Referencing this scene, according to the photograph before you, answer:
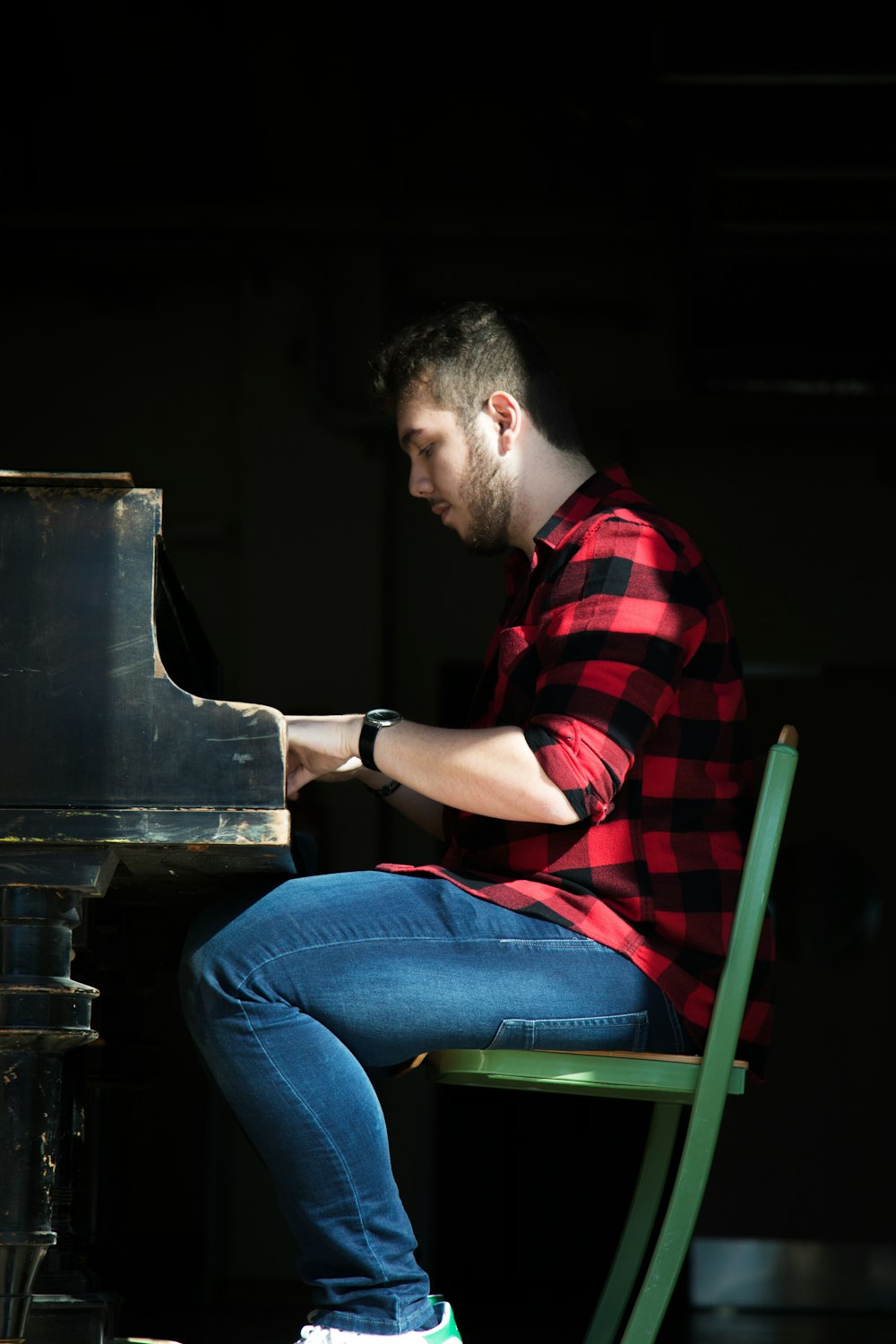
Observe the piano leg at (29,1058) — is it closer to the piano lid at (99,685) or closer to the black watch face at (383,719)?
the piano lid at (99,685)

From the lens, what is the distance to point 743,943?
1915mm

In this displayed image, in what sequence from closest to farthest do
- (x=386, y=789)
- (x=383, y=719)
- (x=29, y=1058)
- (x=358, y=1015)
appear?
1. (x=29, y=1058)
2. (x=358, y=1015)
3. (x=383, y=719)
4. (x=386, y=789)

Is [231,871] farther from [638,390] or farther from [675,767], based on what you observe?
[638,390]

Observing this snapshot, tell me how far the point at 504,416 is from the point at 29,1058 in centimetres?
106

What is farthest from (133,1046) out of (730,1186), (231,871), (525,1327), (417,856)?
(730,1186)

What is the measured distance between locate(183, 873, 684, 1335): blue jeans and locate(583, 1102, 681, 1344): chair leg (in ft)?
1.38

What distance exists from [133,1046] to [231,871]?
91cm

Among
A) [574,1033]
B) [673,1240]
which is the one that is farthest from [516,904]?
[673,1240]

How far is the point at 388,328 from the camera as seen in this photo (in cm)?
530

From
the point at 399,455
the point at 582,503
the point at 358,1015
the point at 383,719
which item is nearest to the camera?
the point at 358,1015

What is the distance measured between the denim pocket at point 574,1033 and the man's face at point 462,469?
0.69m

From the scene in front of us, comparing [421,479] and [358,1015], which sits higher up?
[421,479]

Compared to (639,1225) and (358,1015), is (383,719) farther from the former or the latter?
(639,1225)

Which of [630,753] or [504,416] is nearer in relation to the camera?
[630,753]
